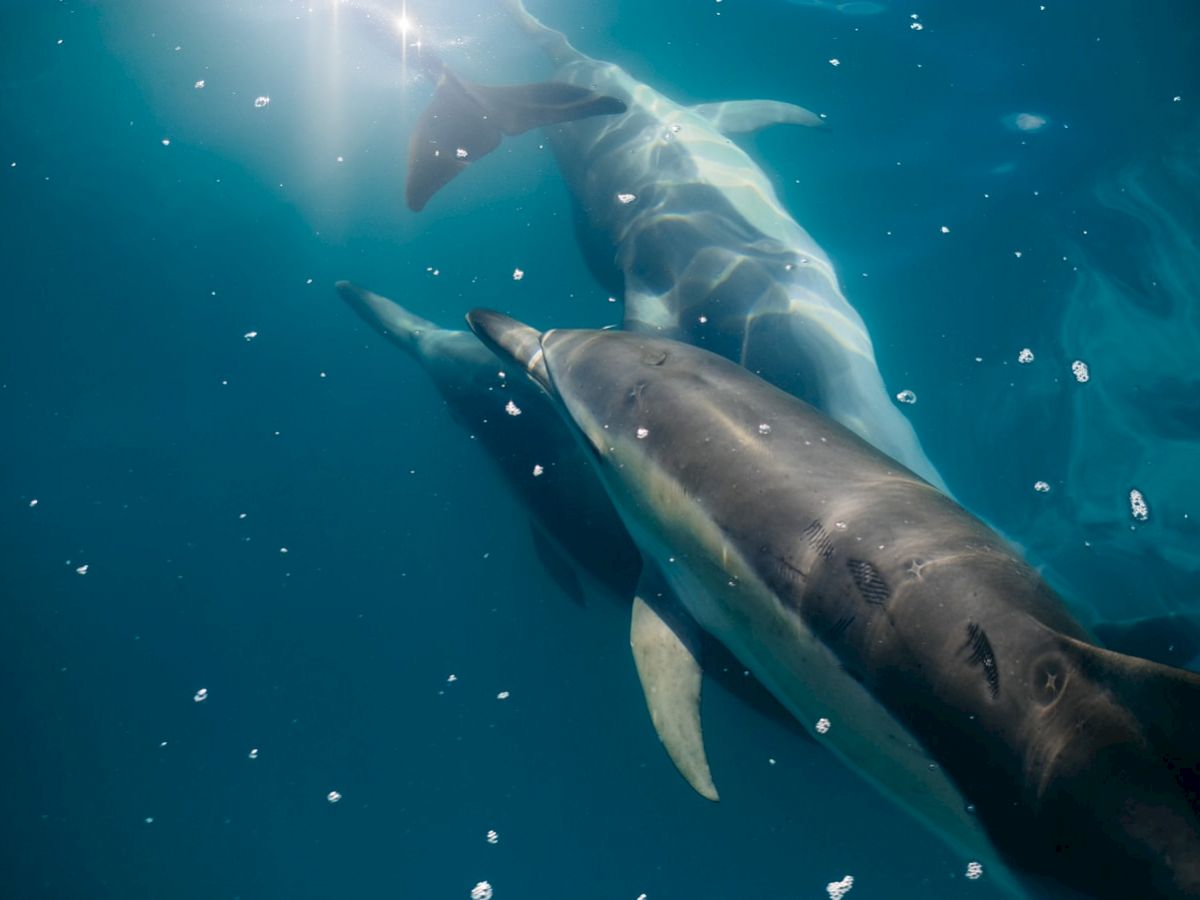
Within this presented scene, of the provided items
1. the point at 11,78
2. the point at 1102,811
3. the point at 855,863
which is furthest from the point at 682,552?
the point at 11,78

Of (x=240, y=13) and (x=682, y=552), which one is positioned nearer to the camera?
(x=682, y=552)

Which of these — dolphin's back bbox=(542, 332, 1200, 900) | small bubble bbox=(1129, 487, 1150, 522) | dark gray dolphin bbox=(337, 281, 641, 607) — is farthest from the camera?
small bubble bbox=(1129, 487, 1150, 522)

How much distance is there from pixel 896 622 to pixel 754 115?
738 cm

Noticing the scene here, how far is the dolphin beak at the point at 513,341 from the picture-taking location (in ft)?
18.5

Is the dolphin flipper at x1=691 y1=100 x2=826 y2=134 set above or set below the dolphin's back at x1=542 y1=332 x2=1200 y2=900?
above

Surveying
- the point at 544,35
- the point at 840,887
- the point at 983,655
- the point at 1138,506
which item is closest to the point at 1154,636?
the point at 1138,506

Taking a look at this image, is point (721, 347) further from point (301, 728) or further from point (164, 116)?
point (164, 116)

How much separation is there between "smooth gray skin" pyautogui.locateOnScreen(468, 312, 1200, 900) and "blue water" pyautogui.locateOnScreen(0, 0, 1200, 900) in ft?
6.83

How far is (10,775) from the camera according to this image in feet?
31.1

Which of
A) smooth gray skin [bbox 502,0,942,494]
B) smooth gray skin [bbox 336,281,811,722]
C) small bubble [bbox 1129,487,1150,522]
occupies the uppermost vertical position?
smooth gray skin [bbox 502,0,942,494]

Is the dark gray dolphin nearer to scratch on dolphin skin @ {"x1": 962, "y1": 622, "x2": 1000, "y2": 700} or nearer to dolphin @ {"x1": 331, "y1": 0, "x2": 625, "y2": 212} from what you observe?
dolphin @ {"x1": 331, "y1": 0, "x2": 625, "y2": 212}

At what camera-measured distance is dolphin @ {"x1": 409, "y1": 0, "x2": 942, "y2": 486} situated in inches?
263

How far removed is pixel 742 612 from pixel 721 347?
3.25m

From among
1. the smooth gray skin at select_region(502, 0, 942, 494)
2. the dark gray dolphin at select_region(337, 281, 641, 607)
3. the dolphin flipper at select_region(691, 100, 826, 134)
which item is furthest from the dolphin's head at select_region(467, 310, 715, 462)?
the dolphin flipper at select_region(691, 100, 826, 134)
